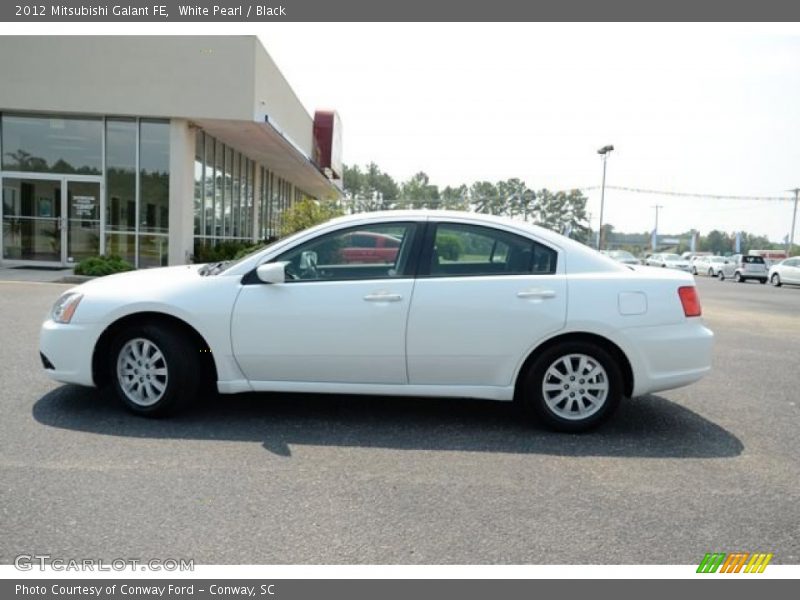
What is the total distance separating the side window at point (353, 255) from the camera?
4.87 m

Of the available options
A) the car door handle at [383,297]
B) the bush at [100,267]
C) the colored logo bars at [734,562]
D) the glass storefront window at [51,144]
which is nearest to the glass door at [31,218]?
the glass storefront window at [51,144]

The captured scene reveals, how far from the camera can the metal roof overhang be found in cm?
1823

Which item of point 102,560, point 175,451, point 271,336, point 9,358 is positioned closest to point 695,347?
point 271,336

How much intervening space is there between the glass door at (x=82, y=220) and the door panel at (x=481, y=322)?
15.2 metres

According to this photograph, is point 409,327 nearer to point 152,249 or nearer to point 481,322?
point 481,322

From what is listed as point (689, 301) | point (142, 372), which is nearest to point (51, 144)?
point (142, 372)

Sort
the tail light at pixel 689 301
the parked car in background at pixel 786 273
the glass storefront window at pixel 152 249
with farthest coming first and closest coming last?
the parked car in background at pixel 786 273 < the glass storefront window at pixel 152 249 < the tail light at pixel 689 301

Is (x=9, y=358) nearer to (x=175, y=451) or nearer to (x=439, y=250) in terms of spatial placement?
(x=175, y=451)

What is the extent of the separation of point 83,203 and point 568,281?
16076 mm

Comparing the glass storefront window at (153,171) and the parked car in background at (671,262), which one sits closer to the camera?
the glass storefront window at (153,171)

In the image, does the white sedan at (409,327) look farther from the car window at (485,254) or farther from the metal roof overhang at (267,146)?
the metal roof overhang at (267,146)

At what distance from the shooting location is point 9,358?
6.55m

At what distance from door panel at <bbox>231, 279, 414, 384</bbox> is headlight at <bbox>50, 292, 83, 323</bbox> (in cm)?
123

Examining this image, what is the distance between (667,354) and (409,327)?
1884mm
